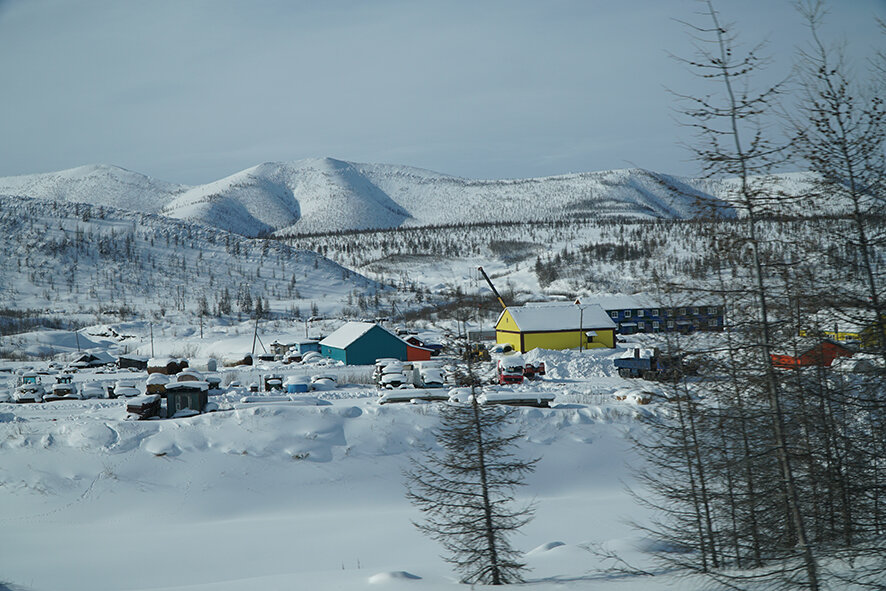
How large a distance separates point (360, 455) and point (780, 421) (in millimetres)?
14777

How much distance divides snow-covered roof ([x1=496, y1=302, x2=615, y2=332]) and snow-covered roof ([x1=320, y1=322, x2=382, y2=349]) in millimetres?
9736

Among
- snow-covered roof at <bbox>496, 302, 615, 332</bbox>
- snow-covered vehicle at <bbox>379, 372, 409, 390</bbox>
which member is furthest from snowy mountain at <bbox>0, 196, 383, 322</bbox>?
snow-covered vehicle at <bbox>379, 372, 409, 390</bbox>

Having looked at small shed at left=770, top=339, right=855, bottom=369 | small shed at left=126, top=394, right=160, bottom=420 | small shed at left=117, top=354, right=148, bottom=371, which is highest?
small shed at left=770, top=339, right=855, bottom=369

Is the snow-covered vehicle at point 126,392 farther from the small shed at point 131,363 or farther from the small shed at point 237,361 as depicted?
the small shed at point 131,363

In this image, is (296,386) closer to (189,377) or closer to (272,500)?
(189,377)

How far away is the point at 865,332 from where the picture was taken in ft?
21.8

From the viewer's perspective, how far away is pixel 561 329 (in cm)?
3972

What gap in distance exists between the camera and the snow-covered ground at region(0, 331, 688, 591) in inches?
472

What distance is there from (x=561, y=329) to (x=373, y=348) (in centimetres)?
1211

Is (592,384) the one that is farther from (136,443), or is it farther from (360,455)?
(136,443)

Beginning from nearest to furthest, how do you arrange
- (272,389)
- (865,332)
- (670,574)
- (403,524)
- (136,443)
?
(865,332) → (670,574) → (403,524) → (136,443) → (272,389)

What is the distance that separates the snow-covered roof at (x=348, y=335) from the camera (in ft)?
131

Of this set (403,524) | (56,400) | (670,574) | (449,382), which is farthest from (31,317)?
(670,574)

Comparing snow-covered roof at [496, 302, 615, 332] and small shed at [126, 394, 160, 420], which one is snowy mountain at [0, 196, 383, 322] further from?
small shed at [126, 394, 160, 420]
